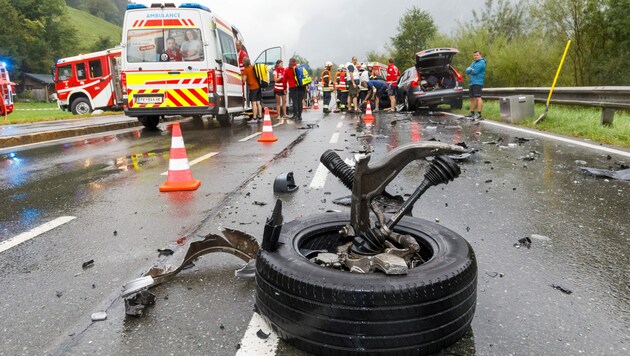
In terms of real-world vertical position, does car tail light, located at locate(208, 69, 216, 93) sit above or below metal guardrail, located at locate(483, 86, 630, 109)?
above

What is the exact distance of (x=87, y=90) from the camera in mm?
23031

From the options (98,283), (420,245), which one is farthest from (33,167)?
(420,245)

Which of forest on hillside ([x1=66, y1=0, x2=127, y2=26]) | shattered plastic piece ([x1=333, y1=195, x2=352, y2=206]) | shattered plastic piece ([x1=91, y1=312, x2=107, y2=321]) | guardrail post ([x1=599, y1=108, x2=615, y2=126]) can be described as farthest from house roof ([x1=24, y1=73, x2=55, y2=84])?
forest on hillside ([x1=66, y1=0, x2=127, y2=26])

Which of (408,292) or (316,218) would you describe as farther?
(316,218)

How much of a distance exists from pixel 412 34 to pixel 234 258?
50143 millimetres

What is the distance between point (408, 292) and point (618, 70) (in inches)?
899

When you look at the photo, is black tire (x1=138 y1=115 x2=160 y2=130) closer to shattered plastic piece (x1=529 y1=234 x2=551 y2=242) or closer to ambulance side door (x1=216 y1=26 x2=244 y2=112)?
ambulance side door (x1=216 y1=26 x2=244 y2=112)

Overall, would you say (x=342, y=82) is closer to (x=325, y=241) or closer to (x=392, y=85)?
(x=392, y=85)

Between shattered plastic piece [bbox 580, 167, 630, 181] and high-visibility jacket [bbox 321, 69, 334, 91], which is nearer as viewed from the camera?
shattered plastic piece [bbox 580, 167, 630, 181]

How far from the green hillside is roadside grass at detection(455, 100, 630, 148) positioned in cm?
9650

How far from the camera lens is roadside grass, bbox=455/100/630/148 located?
8.11m

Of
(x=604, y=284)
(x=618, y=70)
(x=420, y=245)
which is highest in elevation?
(x=618, y=70)

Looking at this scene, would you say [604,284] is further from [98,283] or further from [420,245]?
→ [98,283]

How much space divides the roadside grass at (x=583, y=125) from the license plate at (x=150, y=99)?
8.79 meters
